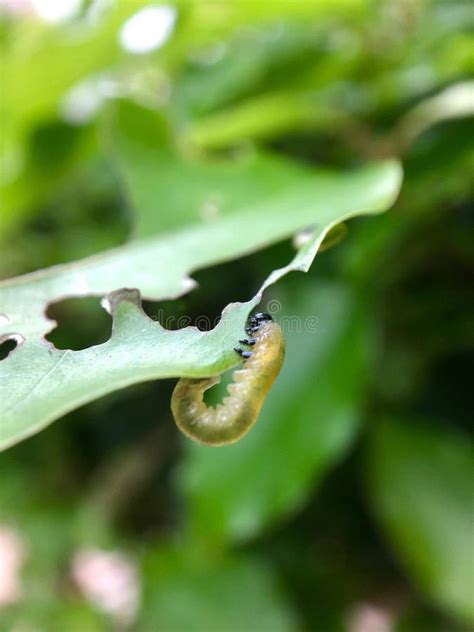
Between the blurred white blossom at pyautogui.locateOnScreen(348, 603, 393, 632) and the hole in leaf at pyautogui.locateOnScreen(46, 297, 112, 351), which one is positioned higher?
the hole in leaf at pyautogui.locateOnScreen(46, 297, 112, 351)

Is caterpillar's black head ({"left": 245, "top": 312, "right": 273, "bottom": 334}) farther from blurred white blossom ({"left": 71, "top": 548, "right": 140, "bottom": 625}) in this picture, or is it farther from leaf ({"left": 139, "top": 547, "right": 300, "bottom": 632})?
blurred white blossom ({"left": 71, "top": 548, "right": 140, "bottom": 625})

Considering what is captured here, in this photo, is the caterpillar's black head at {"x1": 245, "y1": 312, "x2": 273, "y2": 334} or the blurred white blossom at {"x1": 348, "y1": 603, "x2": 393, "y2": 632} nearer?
the caterpillar's black head at {"x1": 245, "y1": 312, "x2": 273, "y2": 334}

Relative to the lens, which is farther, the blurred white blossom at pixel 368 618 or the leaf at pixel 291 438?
the blurred white blossom at pixel 368 618

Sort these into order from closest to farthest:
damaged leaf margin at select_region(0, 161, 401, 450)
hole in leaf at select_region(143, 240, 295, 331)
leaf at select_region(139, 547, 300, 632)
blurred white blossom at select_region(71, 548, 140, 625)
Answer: damaged leaf margin at select_region(0, 161, 401, 450), hole in leaf at select_region(143, 240, 295, 331), leaf at select_region(139, 547, 300, 632), blurred white blossom at select_region(71, 548, 140, 625)

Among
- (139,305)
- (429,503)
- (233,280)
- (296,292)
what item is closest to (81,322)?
(233,280)

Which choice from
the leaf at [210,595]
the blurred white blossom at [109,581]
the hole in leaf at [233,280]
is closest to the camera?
the hole in leaf at [233,280]

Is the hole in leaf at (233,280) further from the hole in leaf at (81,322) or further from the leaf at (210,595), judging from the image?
the leaf at (210,595)

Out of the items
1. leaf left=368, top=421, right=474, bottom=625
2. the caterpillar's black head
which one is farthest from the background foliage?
the caterpillar's black head

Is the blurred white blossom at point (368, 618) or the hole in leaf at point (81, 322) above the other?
the hole in leaf at point (81, 322)

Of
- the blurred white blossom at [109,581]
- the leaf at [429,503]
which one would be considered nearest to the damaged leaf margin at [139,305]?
the leaf at [429,503]
